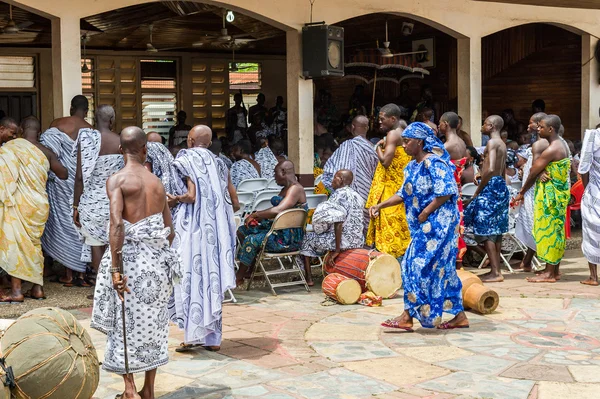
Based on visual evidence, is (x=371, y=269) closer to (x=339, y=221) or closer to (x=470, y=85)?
(x=339, y=221)

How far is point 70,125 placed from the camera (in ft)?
28.1

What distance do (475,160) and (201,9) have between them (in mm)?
4305

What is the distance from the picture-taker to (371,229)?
891 cm

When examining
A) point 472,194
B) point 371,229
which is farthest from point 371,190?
point 472,194

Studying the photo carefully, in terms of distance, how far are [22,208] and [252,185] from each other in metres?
2.82

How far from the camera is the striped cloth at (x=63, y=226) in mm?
8625

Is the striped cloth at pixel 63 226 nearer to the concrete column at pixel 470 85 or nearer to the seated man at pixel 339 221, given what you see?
the seated man at pixel 339 221

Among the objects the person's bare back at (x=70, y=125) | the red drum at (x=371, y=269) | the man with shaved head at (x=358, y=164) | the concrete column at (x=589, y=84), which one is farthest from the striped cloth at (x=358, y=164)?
the concrete column at (x=589, y=84)

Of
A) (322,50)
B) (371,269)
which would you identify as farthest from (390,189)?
(322,50)

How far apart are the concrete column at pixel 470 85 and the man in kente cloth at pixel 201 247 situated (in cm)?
708

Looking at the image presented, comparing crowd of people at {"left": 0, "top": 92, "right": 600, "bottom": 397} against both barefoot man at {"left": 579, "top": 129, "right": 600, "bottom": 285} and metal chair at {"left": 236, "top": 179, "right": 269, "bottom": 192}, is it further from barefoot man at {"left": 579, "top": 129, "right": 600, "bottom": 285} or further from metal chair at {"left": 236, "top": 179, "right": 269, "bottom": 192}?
metal chair at {"left": 236, "top": 179, "right": 269, "bottom": 192}

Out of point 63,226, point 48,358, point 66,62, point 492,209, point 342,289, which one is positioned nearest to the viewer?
point 48,358

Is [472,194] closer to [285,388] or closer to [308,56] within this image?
[308,56]

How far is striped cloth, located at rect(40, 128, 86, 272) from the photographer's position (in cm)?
862
